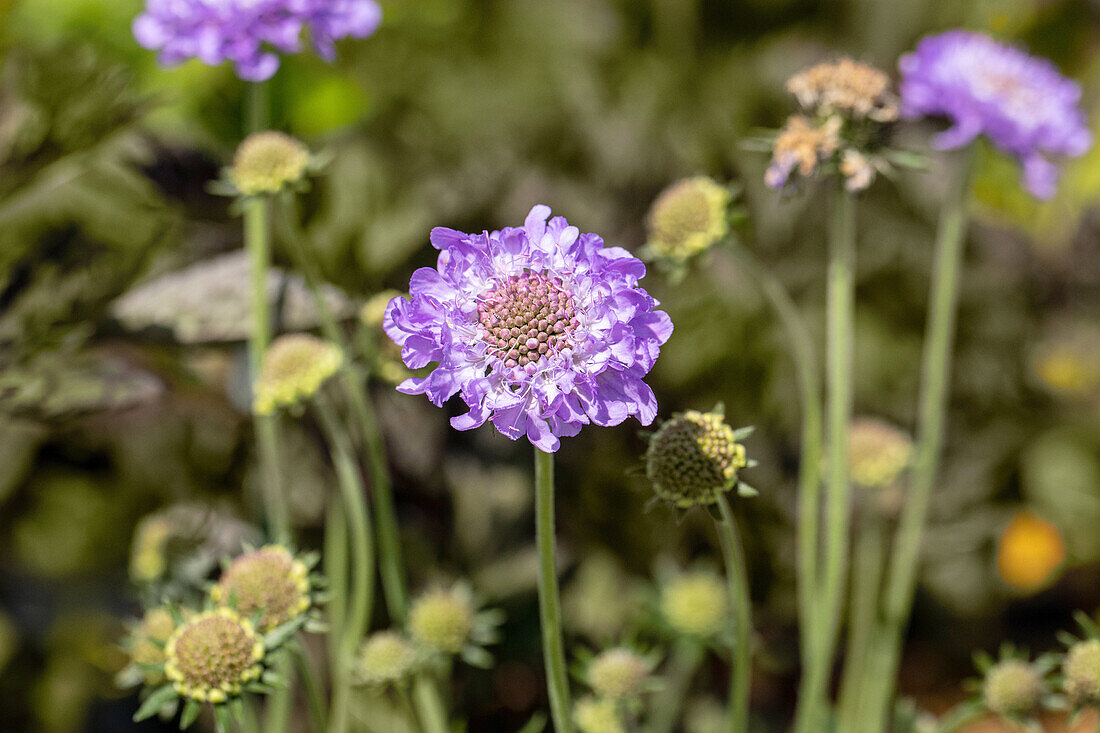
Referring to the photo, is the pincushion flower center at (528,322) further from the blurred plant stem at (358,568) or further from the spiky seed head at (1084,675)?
the spiky seed head at (1084,675)

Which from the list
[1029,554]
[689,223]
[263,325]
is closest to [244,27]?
[263,325]

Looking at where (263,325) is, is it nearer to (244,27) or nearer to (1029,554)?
(244,27)

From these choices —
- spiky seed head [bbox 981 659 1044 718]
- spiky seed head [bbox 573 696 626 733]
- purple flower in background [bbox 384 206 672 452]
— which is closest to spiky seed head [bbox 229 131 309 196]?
purple flower in background [bbox 384 206 672 452]

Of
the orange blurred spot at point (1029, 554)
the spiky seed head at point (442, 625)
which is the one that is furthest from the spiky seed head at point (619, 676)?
the orange blurred spot at point (1029, 554)

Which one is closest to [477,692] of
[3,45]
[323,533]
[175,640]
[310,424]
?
[323,533]

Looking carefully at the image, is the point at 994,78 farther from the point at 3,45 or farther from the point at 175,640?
the point at 3,45

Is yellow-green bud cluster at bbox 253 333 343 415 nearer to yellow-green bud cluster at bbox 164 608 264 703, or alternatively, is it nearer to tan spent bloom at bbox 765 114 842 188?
yellow-green bud cluster at bbox 164 608 264 703
